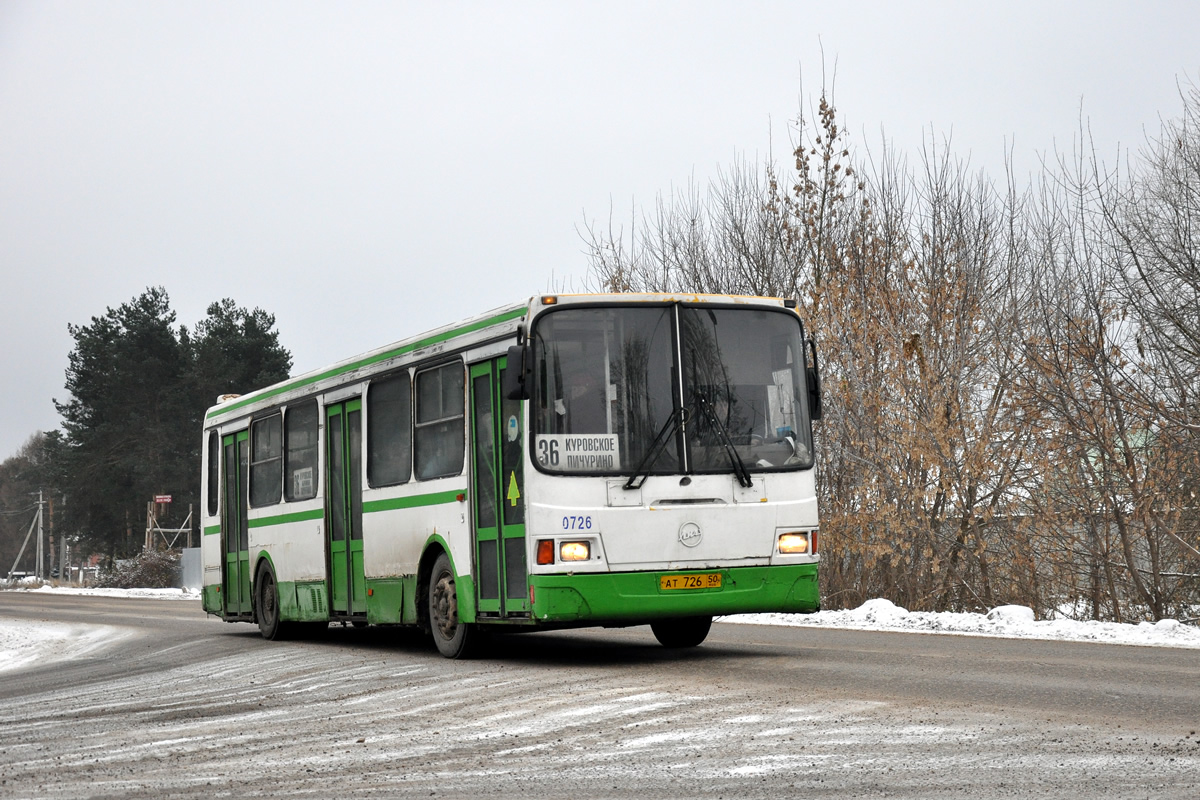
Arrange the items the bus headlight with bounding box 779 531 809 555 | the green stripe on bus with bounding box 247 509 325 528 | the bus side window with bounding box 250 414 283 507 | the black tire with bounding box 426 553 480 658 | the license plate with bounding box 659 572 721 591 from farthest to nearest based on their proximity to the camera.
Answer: the bus side window with bounding box 250 414 283 507, the green stripe on bus with bounding box 247 509 325 528, the black tire with bounding box 426 553 480 658, the bus headlight with bounding box 779 531 809 555, the license plate with bounding box 659 572 721 591

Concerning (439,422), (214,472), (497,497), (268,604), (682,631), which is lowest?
(682,631)

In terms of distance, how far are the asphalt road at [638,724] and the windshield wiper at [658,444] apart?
1.51 m

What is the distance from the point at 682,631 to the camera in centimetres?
1440

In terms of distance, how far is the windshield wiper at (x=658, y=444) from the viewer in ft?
39.9

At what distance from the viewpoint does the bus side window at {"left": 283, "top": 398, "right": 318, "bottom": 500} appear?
54.5ft

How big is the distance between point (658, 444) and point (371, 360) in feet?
13.6

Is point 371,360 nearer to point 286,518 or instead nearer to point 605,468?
point 286,518

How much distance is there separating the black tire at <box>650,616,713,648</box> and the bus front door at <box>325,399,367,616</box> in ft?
10.1

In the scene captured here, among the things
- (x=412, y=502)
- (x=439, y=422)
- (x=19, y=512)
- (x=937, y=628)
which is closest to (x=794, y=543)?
(x=439, y=422)

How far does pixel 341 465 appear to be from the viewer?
52.1 feet

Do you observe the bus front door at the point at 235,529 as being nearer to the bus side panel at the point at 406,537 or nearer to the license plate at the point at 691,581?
the bus side panel at the point at 406,537

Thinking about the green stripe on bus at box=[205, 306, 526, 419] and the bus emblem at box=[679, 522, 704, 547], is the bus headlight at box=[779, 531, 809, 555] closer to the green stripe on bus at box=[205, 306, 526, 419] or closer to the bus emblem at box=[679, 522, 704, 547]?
the bus emblem at box=[679, 522, 704, 547]

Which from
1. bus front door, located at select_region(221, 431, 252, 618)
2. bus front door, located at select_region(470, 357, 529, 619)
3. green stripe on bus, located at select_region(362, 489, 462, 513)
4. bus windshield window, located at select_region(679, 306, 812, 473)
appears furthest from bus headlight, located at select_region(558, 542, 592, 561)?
bus front door, located at select_region(221, 431, 252, 618)

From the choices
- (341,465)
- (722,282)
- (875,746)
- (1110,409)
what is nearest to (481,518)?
(341,465)
